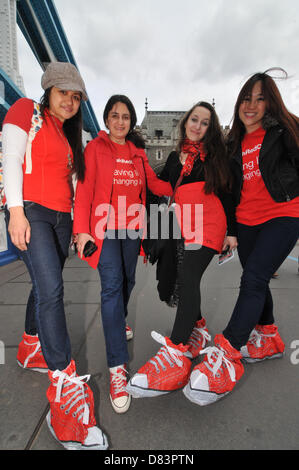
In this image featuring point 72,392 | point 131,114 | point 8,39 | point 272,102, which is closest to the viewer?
point 72,392

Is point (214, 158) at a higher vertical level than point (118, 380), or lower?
higher

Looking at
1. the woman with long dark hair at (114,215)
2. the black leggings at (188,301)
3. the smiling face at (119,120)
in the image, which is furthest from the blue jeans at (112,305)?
the smiling face at (119,120)

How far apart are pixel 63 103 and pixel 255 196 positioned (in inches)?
55.6

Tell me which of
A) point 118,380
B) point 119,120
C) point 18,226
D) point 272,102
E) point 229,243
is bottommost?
point 118,380

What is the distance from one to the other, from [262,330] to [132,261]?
3.84 feet

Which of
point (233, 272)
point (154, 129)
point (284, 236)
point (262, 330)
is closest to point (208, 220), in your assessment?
point (284, 236)

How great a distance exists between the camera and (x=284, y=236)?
164 cm

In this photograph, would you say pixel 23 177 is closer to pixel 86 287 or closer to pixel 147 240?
pixel 147 240

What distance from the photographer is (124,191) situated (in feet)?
5.87

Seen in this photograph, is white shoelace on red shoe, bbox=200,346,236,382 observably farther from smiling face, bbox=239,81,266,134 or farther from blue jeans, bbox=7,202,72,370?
smiling face, bbox=239,81,266,134

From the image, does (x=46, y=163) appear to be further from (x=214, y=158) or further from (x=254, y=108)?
(x=254, y=108)

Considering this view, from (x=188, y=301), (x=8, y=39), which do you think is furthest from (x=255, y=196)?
(x=8, y=39)

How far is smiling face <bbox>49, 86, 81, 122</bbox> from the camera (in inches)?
63.5

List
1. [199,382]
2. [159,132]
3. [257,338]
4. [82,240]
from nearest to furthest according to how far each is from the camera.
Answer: [199,382]
[82,240]
[257,338]
[159,132]
